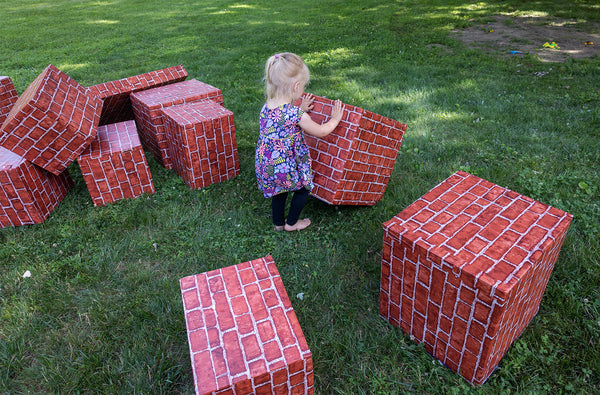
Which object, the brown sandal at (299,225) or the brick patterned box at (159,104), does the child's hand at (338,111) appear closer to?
the brown sandal at (299,225)

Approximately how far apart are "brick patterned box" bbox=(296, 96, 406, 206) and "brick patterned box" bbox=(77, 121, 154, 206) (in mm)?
1685

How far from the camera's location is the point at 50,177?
3.70m

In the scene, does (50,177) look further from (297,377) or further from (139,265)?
(297,377)

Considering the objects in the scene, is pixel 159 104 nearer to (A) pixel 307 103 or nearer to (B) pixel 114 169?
(B) pixel 114 169

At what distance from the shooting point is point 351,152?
2.94 m

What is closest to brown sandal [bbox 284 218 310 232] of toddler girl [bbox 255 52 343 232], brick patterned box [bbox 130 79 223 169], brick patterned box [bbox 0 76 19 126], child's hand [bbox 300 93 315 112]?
toddler girl [bbox 255 52 343 232]

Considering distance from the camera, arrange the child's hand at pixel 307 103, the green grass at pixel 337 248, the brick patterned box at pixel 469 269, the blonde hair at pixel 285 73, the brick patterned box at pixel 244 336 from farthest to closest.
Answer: the child's hand at pixel 307 103 → the blonde hair at pixel 285 73 → the green grass at pixel 337 248 → the brick patterned box at pixel 469 269 → the brick patterned box at pixel 244 336

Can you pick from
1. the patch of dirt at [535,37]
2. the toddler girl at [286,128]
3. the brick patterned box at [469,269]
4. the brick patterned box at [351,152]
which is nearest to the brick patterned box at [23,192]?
the toddler girl at [286,128]

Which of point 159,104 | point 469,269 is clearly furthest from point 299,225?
point 159,104

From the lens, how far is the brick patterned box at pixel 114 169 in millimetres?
3547

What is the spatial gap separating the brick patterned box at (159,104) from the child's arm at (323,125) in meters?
1.81

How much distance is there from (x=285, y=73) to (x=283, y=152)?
0.57 metres

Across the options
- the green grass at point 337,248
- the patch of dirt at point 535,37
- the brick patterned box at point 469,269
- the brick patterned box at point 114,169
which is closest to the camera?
the brick patterned box at point 469,269

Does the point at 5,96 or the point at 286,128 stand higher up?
the point at 286,128
